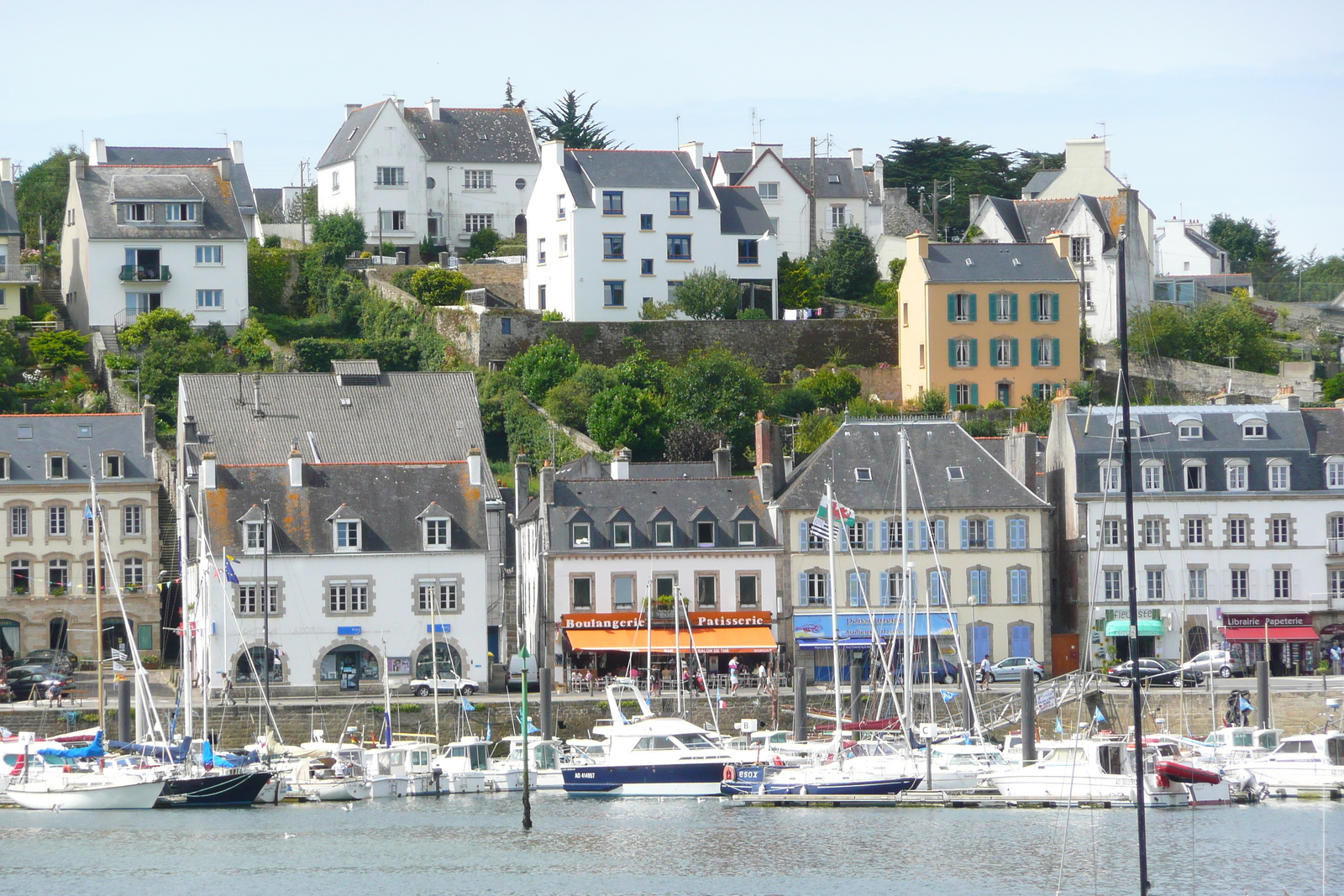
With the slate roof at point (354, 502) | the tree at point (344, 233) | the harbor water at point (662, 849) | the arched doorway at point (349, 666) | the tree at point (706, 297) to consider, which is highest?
the tree at point (344, 233)

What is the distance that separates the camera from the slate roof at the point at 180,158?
98375 mm

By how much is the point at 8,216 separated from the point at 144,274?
738 cm

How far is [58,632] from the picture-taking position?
67.4m

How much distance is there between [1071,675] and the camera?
2434 inches

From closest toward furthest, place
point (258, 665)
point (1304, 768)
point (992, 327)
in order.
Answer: point (1304, 768), point (258, 665), point (992, 327)

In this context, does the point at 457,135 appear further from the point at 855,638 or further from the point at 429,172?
the point at 855,638

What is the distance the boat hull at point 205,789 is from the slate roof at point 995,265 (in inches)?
1490

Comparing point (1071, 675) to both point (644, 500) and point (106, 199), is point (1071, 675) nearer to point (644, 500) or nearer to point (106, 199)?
point (644, 500)

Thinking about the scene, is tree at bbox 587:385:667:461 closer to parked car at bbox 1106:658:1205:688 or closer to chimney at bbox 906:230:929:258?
chimney at bbox 906:230:929:258

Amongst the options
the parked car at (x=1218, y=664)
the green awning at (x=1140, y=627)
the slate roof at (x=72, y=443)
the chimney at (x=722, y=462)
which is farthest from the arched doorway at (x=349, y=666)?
the parked car at (x=1218, y=664)

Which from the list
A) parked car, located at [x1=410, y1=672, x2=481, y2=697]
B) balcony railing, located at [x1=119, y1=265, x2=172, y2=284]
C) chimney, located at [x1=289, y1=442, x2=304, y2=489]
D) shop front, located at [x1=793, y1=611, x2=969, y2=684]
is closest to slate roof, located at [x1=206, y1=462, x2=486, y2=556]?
chimney, located at [x1=289, y1=442, x2=304, y2=489]

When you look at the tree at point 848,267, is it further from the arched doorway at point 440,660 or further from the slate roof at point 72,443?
the arched doorway at point 440,660

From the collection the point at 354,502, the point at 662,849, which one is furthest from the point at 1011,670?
the point at 354,502

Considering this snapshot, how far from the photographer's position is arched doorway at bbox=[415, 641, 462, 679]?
6319 centimetres
